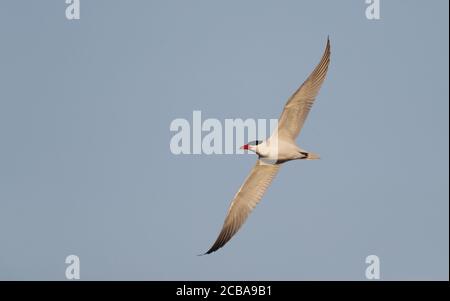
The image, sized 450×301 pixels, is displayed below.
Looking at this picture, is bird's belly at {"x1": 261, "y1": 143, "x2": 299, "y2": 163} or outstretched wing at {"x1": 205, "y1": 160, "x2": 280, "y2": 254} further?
outstretched wing at {"x1": 205, "y1": 160, "x2": 280, "y2": 254}

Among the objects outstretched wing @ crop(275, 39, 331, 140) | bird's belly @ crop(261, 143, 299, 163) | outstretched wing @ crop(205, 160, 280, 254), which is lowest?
outstretched wing @ crop(205, 160, 280, 254)

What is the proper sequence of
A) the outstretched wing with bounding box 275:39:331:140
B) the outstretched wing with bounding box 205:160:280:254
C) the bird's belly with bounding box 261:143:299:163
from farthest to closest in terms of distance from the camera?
the outstretched wing with bounding box 205:160:280:254 < the bird's belly with bounding box 261:143:299:163 < the outstretched wing with bounding box 275:39:331:140

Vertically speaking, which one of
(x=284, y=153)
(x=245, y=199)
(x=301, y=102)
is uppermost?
(x=301, y=102)

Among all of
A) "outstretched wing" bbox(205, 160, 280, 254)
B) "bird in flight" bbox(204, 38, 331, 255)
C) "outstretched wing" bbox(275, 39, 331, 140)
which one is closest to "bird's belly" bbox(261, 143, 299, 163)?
"bird in flight" bbox(204, 38, 331, 255)

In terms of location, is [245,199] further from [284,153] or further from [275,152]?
[284,153]

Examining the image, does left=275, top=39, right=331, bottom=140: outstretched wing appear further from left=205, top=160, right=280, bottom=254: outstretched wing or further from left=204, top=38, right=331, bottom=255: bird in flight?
left=205, top=160, right=280, bottom=254: outstretched wing

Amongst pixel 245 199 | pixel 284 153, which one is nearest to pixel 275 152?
pixel 284 153
